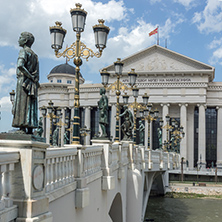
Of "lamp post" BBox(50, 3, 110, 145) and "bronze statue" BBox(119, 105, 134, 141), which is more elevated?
"lamp post" BBox(50, 3, 110, 145)

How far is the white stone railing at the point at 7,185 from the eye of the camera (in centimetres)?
511

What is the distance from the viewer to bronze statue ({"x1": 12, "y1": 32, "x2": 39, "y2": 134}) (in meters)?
6.43

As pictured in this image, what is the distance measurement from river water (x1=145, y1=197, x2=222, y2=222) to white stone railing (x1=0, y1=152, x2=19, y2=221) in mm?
28909

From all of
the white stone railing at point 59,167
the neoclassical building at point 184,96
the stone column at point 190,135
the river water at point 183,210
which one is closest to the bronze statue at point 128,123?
the white stone railing at point 59,167

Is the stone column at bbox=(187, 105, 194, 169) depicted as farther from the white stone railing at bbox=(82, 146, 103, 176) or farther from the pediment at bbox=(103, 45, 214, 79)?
the white stone railing at bbox=(82, 146, 103, 176)

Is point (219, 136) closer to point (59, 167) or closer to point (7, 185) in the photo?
point (59, 167)

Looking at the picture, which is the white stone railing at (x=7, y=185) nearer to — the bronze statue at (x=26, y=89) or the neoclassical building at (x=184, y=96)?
the bronze statue at (x=26, y=89)

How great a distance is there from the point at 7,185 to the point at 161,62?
210 ft

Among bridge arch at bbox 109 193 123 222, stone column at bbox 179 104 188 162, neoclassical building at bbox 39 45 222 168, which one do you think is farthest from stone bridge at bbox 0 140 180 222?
neoclassical building at bbox 39 45 222 168

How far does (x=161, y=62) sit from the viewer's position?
67500 millimetres

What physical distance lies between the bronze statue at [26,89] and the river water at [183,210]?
92.7ft

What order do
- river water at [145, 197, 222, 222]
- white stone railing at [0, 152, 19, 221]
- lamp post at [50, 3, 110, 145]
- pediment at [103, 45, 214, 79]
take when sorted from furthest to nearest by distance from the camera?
pediment at [103, 45, 214, 79] → river water at [145, 197, 222, 222] → lamp post at [50, 3, 110, 145] → white stone railing at [0, 152, 19, 221]

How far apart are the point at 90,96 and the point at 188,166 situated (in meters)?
23.5

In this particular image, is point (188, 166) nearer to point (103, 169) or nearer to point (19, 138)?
point (103, 169)
